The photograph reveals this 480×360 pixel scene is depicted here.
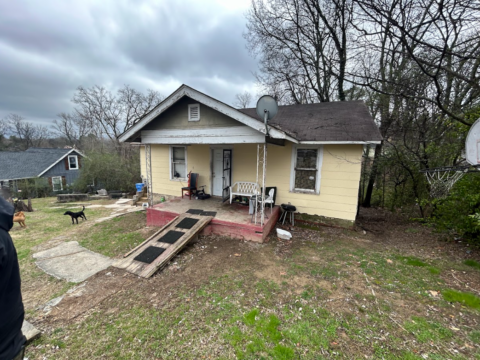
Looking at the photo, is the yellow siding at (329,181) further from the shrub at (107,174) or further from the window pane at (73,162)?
the window pane at (73,162)

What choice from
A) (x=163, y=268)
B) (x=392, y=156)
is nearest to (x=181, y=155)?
(x=163, y=268)

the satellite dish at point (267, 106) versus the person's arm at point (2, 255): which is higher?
the satellite dish at point (267, 106)

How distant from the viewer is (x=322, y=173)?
6.12 m

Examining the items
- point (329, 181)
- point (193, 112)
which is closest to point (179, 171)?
point (193, 112)

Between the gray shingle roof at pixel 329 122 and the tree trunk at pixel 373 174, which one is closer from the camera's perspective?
the gray shingle roof at pixel 329 122

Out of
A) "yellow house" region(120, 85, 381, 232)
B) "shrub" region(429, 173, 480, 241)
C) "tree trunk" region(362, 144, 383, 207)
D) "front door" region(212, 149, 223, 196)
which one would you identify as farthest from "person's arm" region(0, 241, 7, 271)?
"tree trunk" region(362, 144, 383, 207)

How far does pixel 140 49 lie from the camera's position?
12781 mm

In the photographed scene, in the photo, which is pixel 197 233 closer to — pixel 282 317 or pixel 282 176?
pixel 282 317

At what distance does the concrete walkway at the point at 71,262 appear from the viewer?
3.93 m

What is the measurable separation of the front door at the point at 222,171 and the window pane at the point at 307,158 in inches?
100

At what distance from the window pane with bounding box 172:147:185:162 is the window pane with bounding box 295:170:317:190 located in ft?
15.4

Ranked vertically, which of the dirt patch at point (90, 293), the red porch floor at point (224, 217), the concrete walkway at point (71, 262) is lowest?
the concrete walkway at point (71, 262)

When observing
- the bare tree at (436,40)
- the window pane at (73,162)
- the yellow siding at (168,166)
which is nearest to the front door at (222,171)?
the yellow siding at (168,166)

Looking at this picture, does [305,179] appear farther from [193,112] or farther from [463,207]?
[193,112]
